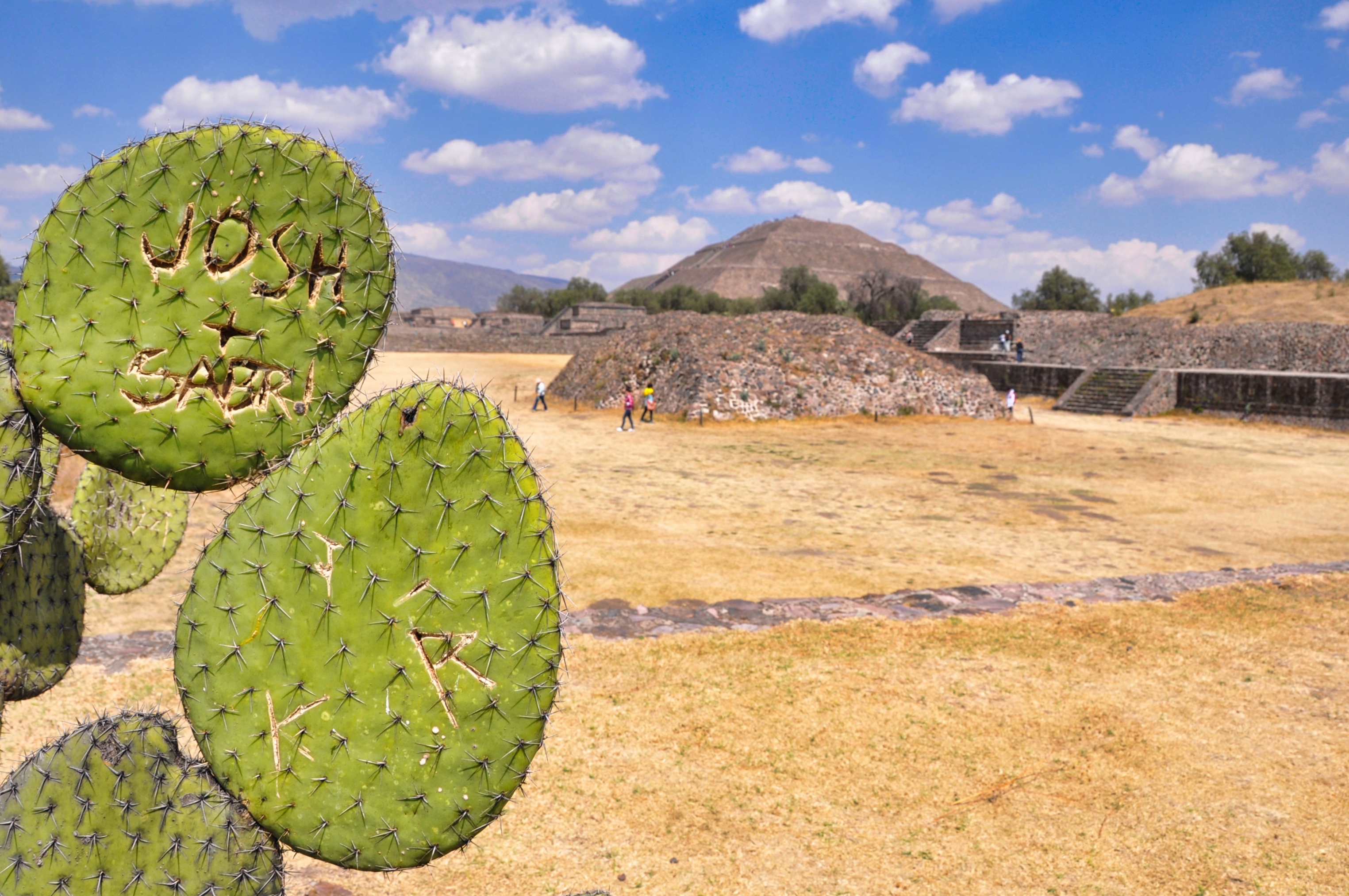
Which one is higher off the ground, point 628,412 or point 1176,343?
point 1176,343

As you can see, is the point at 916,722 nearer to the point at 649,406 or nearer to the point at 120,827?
the point at 120,827

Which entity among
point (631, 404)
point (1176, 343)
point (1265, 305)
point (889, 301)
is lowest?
point (631, 404)

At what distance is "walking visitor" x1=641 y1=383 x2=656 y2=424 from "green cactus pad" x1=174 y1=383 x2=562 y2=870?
22475mm

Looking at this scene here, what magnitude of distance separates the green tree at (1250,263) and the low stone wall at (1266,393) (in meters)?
36.3

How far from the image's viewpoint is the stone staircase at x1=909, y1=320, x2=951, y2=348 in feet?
170

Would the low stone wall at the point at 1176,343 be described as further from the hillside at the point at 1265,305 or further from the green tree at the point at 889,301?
the green tree at the point at 889,301

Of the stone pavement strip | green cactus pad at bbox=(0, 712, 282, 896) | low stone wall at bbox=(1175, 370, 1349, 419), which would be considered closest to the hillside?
low stone wall at bbox=(1175, 370, 1349, 419)

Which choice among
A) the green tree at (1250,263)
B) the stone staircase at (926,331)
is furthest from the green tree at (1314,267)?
the stone staircase at (926,331)

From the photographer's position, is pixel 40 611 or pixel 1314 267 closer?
pixel 40 611

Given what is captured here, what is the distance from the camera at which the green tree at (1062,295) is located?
7506cm

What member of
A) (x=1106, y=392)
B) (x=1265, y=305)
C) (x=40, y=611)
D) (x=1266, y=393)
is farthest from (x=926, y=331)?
(x=40, y=611)

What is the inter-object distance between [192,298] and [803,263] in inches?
5410

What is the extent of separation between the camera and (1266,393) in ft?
91.2

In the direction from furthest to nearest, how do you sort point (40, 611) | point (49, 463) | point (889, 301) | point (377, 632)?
point (889, 301)
point (49, 463)
point (40, 611)
point (377, 632)
